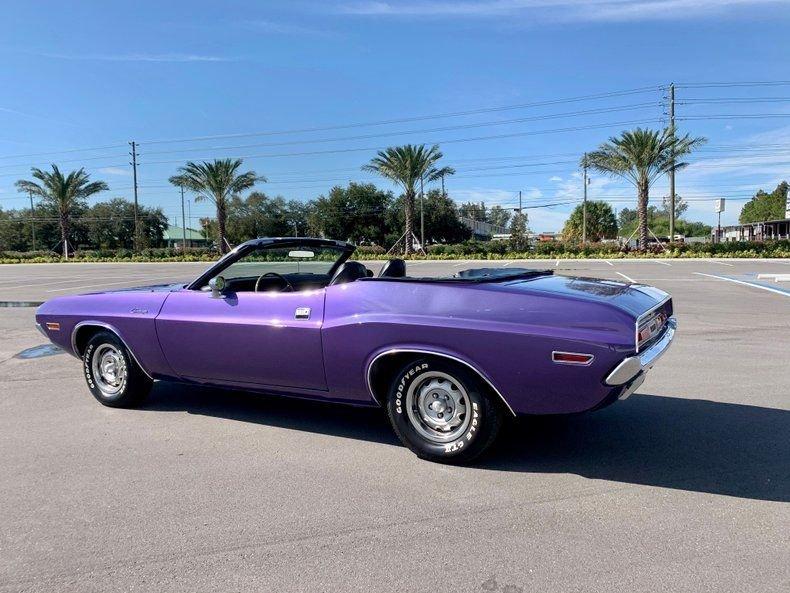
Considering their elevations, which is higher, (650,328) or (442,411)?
(650,328)

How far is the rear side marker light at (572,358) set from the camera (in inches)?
128

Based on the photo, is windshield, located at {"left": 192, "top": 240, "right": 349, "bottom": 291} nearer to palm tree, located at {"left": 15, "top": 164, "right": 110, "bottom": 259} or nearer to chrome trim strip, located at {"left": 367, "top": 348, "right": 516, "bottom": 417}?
chrome trim strip, located at {"left": 367, "top": 348, "right": 516, "bottom": 417}

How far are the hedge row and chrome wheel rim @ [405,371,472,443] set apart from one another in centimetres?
3599

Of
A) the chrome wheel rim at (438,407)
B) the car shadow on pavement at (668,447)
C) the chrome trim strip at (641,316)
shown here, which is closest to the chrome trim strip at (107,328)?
the chrome wheel rim at (438,407)

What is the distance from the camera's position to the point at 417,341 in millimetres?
3605

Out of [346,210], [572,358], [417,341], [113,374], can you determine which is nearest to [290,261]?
[113,374]

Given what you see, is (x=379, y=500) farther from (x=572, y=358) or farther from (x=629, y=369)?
(x=629, y=369)

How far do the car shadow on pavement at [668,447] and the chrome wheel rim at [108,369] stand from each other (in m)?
3.27

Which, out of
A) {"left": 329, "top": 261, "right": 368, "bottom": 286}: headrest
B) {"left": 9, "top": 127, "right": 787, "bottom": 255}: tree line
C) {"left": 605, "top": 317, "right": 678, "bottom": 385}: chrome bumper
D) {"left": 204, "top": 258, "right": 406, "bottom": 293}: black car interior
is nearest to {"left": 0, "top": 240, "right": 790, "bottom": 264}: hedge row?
{"left": 9, "top": 127, "right": 787, "bottom": 255}: tree line

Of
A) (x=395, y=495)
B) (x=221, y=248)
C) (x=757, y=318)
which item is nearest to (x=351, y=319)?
(x=395, y=495)

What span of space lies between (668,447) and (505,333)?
5.21 ft

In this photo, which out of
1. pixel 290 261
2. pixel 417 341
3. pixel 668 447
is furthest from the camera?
pixel 290 261

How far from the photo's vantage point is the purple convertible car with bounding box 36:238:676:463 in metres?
3.34

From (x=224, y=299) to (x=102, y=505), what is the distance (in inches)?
65.2
